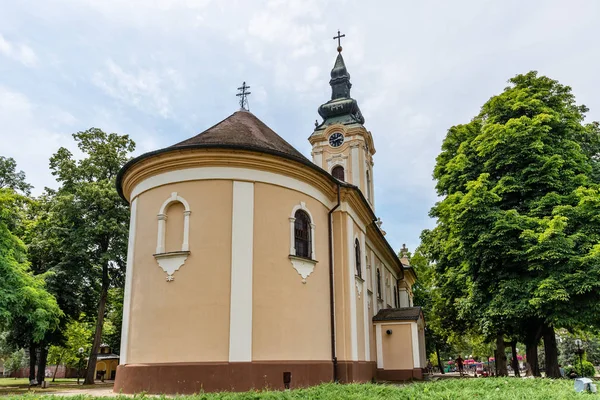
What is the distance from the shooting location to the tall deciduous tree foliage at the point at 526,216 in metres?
17.2

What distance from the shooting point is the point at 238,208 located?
14758 millimetres

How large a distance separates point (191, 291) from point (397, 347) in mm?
10879

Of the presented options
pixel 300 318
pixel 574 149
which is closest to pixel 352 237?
pixel 300 318

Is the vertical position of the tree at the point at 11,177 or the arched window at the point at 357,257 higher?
the tree at the point at 11,177

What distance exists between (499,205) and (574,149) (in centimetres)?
365

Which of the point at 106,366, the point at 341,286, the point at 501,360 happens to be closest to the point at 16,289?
the point at 341,286

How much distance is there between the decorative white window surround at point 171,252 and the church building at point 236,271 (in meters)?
0.03

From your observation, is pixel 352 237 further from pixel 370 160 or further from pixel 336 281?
pixel 370 160

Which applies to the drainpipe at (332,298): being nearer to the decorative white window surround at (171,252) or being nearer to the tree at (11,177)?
the decorative white window surround at (171,252)

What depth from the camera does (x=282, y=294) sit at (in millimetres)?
14836

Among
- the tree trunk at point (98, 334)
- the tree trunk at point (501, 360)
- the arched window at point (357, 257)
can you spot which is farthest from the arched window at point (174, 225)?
the tree trunk at point (501, 360)

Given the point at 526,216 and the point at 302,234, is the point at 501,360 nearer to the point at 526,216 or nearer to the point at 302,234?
the point at 526,216

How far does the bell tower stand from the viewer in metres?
32.8

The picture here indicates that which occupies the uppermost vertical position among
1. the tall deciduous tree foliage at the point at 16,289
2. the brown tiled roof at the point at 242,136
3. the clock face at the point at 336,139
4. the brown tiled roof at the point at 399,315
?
the clock face at the point at 336,139
